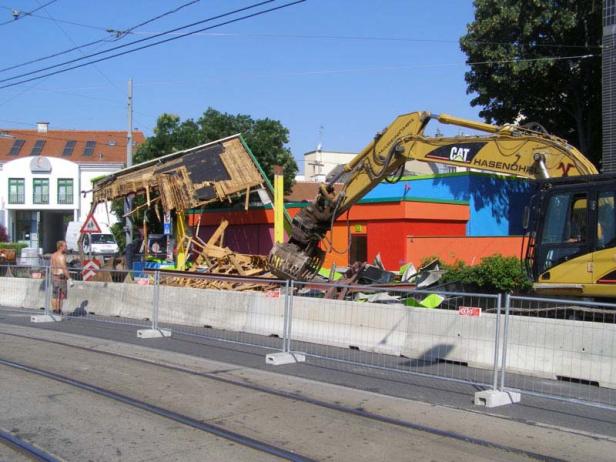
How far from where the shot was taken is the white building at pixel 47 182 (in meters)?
55.7

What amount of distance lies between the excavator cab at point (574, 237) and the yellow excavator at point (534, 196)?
0.01 meters

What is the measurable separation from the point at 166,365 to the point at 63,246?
8038mm

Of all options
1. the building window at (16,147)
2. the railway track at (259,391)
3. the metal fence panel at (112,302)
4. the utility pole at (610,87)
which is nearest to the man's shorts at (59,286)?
the metal fence panel at (112,302)

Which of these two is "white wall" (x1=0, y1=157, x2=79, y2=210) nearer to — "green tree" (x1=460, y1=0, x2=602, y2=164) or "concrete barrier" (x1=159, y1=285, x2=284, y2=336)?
"green tree" (x1=460, y1=0, x2=602, y2=164)

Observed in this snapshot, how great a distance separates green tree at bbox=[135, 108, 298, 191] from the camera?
3719 cm

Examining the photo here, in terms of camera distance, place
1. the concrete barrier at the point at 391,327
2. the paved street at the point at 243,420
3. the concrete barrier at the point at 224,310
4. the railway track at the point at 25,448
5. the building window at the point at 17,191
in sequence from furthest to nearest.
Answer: the building window at the point at 17,191
the concrete barrier at the point at 224,310
the concrete barrier at the point at 391,327
the paved street at the point at 243,420
the railway track at the point at 25,448

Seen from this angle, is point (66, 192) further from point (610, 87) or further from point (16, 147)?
point (610, 87)

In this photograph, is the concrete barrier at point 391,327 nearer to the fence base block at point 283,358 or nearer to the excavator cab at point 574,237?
the excavator cab at point 574,237

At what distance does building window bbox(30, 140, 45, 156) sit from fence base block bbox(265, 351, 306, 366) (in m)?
56.7

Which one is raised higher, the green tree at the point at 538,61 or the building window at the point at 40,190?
the green tree at the point at 538,61

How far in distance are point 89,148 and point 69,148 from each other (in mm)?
1820

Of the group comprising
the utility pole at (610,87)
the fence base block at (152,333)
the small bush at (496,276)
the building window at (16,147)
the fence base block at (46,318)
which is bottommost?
the fence base block at (46,318)

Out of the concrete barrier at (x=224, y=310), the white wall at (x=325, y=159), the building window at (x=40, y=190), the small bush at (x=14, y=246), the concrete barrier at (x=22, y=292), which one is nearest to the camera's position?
the concrete barrier at (x=224, y=310)

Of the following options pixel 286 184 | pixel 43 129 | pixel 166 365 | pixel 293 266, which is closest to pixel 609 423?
pixel 166 365
